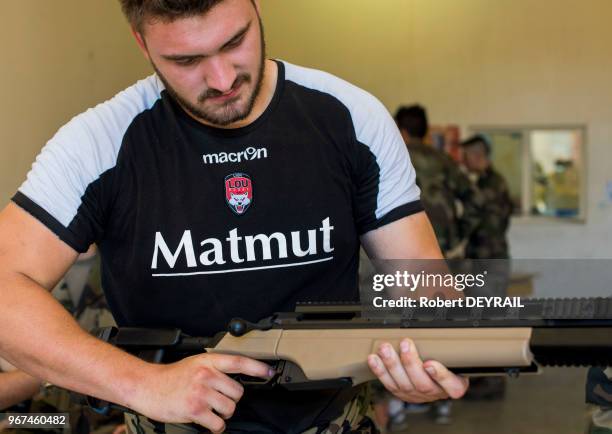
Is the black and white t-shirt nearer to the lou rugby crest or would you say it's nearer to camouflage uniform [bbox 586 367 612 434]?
the lou rugby crest

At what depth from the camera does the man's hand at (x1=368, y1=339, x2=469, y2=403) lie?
922 millimetres

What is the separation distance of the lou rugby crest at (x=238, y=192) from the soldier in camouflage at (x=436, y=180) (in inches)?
Result: 84.5

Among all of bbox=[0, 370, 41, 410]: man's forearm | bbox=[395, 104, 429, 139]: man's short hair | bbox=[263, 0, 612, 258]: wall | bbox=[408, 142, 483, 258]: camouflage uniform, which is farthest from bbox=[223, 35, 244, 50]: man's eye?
bbox=[263, 0, 612, 258]: wall

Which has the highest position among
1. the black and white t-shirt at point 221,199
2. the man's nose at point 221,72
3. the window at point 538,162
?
the man's nose at point 221,72

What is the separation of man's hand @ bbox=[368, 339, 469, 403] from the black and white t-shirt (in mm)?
219

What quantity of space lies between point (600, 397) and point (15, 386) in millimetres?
1042

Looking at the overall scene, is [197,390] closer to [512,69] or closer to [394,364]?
[394,364]

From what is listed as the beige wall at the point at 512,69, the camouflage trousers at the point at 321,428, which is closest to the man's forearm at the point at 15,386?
the camouflage trousers at the point at 321,428

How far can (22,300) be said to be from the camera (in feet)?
3.37

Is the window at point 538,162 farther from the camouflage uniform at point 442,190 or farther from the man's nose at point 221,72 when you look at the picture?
the man's nose at point 221,72

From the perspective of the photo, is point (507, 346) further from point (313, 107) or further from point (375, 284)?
point (313, 107)

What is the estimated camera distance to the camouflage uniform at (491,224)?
3953mm

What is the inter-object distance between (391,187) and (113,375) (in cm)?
45

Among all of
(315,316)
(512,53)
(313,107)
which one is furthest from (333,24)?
(315,316)
